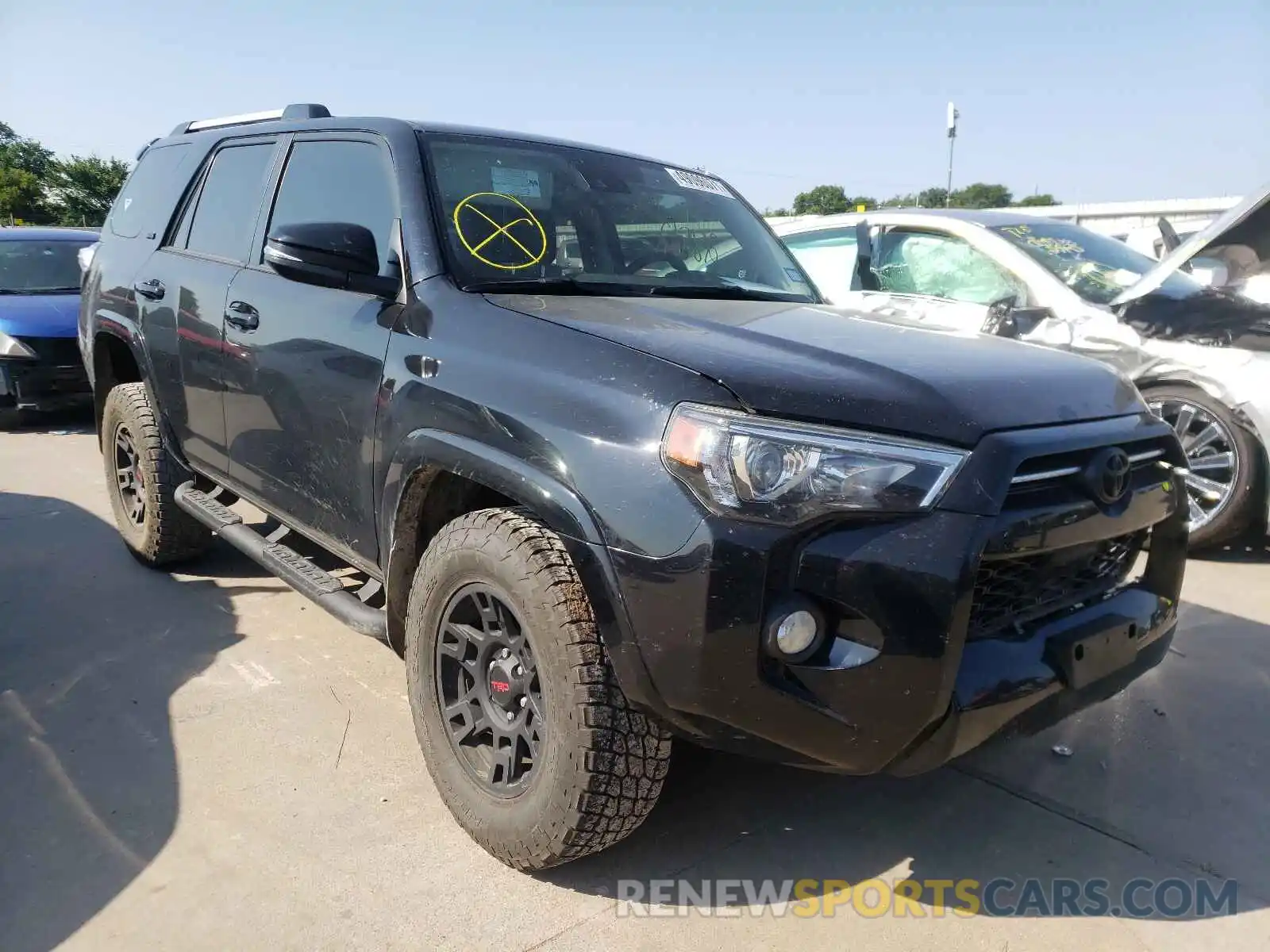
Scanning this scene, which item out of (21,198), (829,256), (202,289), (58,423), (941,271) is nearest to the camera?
(202,289)

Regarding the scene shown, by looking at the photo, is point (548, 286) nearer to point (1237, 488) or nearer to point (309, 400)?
point (309, 400)

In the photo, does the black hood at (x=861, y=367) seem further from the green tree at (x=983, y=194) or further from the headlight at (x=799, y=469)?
the green tree at (x=983, y=194)

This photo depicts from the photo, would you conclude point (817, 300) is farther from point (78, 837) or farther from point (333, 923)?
point (78, 837)

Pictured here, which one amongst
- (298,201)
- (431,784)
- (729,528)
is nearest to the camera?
(729,528)

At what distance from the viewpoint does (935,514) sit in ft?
6.09

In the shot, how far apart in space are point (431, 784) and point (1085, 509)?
76.2 inches

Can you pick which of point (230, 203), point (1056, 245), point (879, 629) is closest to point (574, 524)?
point (879, 629)

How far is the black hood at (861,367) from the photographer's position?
6.35ft

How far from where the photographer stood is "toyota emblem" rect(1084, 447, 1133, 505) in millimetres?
2125

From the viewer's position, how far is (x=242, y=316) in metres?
3.34

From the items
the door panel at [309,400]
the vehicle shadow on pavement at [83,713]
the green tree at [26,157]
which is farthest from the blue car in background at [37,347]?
the green tree at [26,157]

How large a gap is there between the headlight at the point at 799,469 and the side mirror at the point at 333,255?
126cm

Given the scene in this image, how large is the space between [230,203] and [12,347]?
5019 millimetres

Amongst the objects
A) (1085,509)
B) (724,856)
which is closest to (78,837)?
(724,856)
